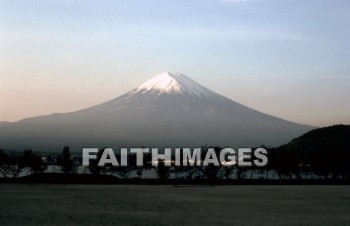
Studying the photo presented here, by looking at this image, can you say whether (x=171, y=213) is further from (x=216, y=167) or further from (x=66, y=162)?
(x=66, y=162)

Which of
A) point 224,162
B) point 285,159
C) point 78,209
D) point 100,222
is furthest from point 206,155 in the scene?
point 100,222

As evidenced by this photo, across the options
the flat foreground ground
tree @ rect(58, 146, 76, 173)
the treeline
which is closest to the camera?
the flat foreground ground

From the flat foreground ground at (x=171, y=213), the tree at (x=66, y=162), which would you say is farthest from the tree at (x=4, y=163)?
the flat foreground ground at (x=171, y=213)

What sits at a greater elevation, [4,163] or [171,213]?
[4,163]

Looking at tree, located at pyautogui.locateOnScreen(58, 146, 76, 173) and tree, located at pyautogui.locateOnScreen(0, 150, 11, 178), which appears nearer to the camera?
tree, located at pyautogui.locateOnScreen(0, 150, 11, 178)

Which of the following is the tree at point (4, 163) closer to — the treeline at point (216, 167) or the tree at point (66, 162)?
the treeline at point (216, 167)

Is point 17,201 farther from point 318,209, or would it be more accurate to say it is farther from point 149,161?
point 149,161

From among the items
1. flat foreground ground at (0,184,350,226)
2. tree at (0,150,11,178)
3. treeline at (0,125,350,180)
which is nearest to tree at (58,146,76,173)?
treeline at (0,125,350,180)

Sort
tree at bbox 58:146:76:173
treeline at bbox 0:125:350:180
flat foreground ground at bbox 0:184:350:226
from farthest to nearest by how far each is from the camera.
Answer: tree at bbox 58:146:76:173 < treeline at bbox 0:125:350:180 < flat foreground ground at bbox 0:184:350:226

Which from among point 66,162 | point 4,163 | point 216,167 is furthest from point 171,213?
point 66,162

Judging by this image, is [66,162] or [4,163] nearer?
[4,163]

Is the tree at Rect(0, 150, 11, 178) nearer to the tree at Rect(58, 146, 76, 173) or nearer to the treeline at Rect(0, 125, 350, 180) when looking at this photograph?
the treeline at Rect(0, 125, 350, 180)
